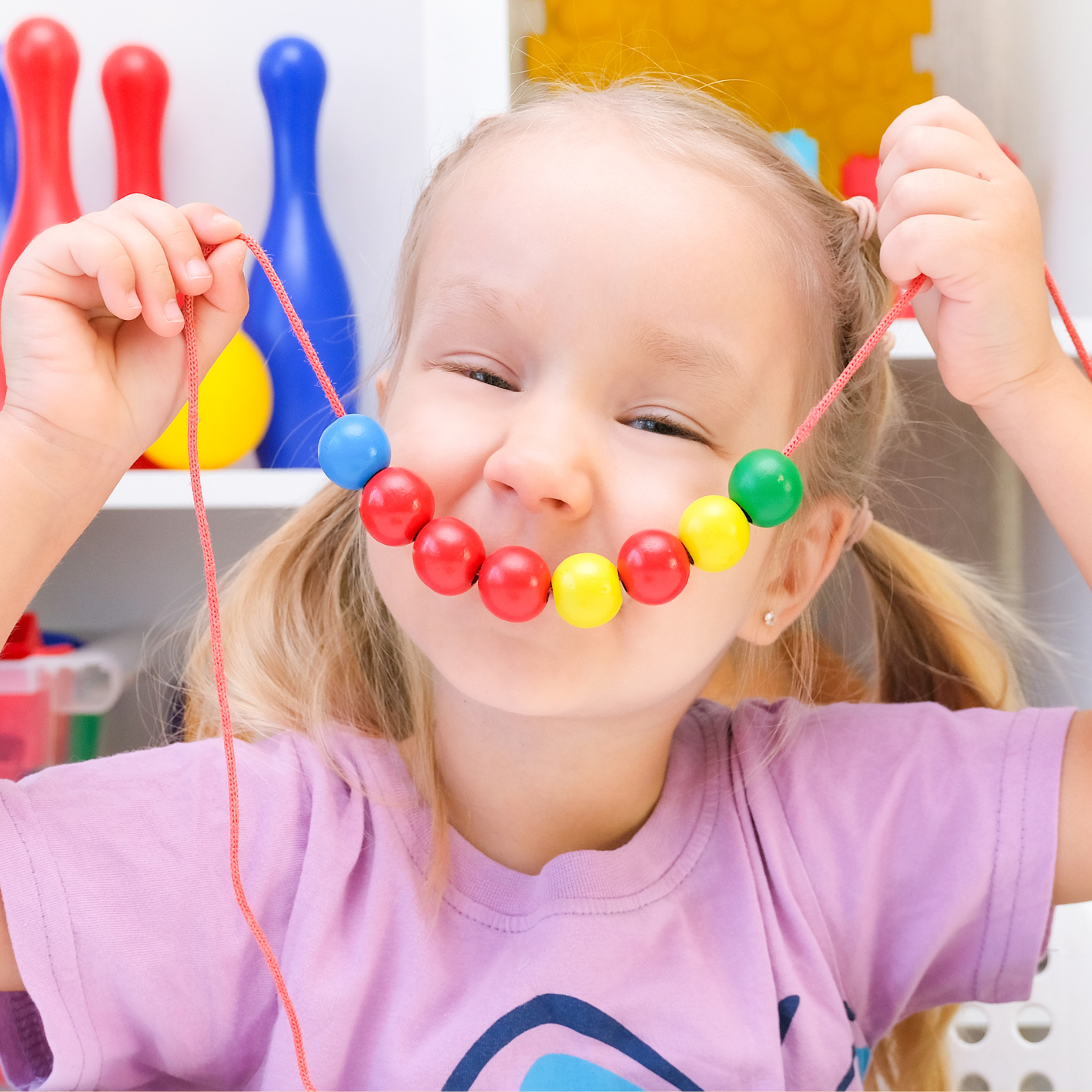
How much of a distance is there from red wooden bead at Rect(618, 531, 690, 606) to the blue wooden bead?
0.14 metres

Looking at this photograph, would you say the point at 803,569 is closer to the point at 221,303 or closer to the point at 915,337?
the point at 915,337

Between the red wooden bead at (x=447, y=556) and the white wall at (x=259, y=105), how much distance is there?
0.71 m

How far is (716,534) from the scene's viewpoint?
593mm

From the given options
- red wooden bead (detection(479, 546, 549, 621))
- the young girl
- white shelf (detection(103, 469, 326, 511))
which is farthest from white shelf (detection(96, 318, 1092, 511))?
red wooden bead (detection(479, 546, 549, 621))

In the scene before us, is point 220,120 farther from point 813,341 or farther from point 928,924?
point 928,924

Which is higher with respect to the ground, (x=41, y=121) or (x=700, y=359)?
(x=41, y=121)

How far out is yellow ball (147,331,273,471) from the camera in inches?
40.6

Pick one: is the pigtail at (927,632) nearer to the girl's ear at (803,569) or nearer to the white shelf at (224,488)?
the girl's ear at (803,569)

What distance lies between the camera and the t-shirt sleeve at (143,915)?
65 cm

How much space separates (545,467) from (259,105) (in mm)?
882

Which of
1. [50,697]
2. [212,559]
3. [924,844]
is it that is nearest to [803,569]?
[924,844]

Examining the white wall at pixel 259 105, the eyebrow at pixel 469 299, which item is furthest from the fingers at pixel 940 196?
the white wall at pixel 259 105

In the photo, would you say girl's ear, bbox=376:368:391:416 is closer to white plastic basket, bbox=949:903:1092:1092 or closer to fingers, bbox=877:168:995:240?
fingers, bbox=877:168:995:240

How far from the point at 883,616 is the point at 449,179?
1.66 ft
